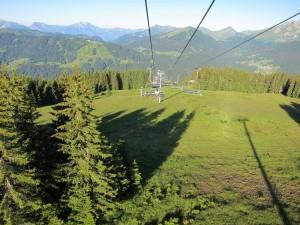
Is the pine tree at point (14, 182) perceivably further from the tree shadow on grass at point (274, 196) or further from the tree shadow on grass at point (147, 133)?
the tree shadow on grass at point (274, 196)

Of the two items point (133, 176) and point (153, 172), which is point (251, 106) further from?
point (133, 176)

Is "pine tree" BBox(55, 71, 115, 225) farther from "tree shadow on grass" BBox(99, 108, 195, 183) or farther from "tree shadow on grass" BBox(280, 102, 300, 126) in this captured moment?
"tree shadow on grass" BBox(280, 102, 300, 126)

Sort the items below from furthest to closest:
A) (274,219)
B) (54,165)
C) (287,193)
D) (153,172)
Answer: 1. (153,172)
2. (287,193)
3. (274,219)
4. (54,165)

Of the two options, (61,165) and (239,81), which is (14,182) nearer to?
(61,165)

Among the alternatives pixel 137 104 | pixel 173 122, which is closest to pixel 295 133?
pixel 173 122

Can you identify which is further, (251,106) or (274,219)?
(251,106)

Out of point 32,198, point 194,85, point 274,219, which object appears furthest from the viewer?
point 194,85

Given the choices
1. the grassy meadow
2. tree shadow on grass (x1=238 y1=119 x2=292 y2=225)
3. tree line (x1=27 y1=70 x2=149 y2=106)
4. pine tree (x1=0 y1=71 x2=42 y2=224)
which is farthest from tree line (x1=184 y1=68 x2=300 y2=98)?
pine tree (x1=0 y1=71 x2=42 y2=224)
